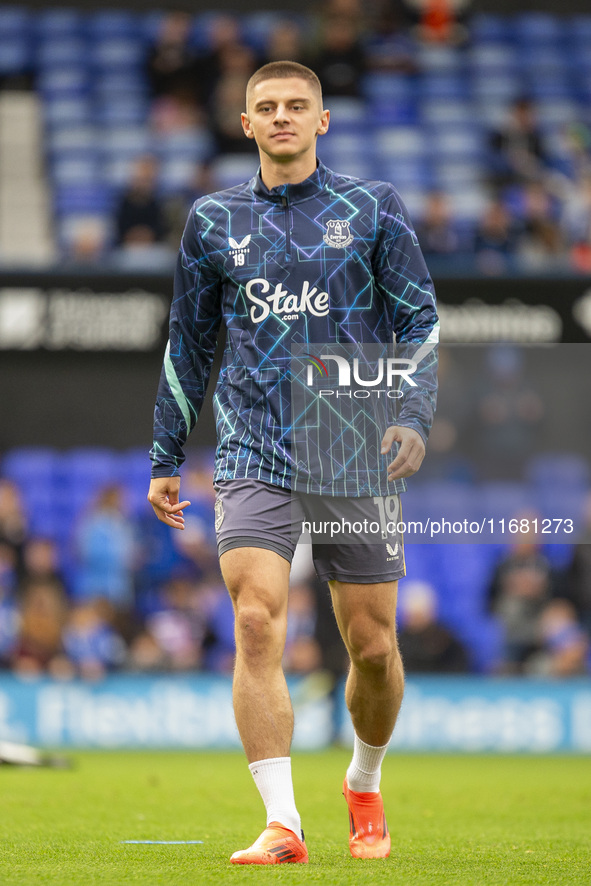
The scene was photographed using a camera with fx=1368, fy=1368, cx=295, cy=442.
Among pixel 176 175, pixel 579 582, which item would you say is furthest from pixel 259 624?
pixel 176 175

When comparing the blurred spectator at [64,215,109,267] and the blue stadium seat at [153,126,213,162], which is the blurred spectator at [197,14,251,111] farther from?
the blurred spectator at [64,215,109,267]

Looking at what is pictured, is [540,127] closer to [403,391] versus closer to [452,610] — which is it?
[452,610]

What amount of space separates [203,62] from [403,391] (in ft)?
37.4

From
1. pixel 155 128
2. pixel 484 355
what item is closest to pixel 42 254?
pixel 155 128

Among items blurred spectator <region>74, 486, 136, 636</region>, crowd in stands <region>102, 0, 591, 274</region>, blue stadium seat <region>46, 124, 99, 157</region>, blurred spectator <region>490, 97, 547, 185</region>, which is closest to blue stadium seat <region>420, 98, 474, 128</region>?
crowd in stands <region>102, 0, 591, 274</region>

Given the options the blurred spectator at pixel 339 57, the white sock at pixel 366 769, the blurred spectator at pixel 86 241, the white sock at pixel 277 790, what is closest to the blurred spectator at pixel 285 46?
the blurred spectator at pixel 339 57

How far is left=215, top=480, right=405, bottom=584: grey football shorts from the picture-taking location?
3.91m

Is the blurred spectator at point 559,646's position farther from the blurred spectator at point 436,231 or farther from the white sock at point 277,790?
the white sock at point 277,790

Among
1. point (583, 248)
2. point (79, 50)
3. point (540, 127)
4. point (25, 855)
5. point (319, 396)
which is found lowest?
point (25, 855)

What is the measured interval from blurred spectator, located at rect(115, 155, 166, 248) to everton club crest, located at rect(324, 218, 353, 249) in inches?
339

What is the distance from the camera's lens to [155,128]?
15000 mm

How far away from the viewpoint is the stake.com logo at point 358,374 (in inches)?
160

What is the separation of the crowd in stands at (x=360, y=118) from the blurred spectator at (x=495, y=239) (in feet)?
0.05

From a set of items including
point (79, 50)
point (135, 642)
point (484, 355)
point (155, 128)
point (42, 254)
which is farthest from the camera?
point (79, 50)
